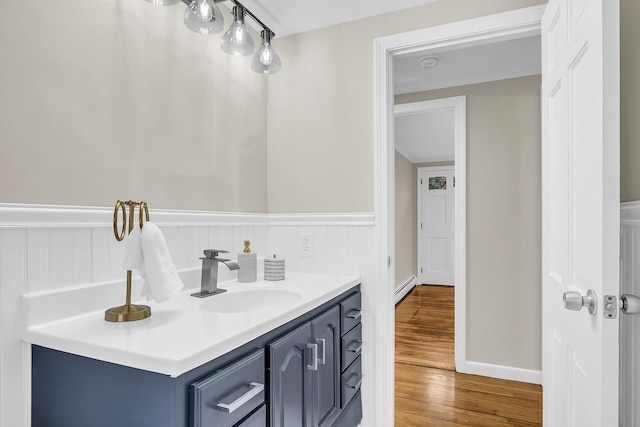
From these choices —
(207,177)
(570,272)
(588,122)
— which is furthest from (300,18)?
(570,272)

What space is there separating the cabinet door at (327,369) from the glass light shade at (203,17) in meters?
1.21

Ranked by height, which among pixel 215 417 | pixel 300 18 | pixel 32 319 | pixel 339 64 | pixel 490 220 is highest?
pixel 300 18

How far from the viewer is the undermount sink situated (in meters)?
1.44

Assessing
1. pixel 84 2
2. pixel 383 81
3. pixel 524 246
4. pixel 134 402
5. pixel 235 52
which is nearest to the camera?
pixel 134 402

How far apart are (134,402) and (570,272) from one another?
127 cm

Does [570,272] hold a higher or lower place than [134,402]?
higher

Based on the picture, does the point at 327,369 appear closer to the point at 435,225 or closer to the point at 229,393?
the point at 229,393

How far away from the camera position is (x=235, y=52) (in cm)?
157

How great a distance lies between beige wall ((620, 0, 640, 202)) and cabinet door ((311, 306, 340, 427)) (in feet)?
3.57

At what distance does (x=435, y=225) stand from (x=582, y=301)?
540cm

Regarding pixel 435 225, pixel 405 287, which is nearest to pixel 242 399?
pixel 405 287

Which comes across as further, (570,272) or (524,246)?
(524,246)

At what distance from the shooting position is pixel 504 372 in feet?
8.35

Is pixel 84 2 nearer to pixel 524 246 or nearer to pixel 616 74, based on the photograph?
pixel 616 74
